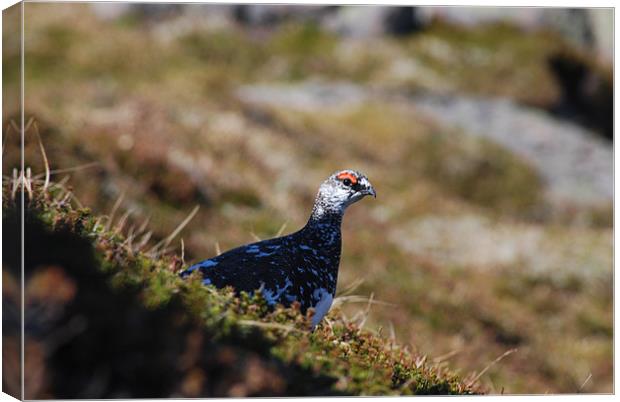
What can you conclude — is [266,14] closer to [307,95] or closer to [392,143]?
[307,95]

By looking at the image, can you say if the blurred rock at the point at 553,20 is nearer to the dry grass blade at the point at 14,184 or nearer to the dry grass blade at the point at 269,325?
the dry grass blade at the point at 14,184

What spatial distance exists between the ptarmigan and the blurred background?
4.34 ft

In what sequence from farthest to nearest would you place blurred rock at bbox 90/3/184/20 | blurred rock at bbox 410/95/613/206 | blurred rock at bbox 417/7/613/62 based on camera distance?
blurred rock at bbox 90/3/184/20 < blurred rock at bbox 417/7/613/62 < blurred rock at bbox 410/95/613/206

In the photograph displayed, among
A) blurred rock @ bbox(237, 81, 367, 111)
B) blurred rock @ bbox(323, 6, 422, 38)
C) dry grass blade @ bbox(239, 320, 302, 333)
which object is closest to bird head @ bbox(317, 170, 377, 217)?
dry grass blade @ bbox(239, 320, 302, 333)

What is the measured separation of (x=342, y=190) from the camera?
281 inches

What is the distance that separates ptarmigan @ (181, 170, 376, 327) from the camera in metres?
6.26

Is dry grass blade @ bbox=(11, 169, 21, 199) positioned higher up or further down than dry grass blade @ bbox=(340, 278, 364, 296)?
higher up

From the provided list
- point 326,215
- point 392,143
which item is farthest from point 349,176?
point 392,143

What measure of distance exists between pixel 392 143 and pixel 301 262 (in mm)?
21944

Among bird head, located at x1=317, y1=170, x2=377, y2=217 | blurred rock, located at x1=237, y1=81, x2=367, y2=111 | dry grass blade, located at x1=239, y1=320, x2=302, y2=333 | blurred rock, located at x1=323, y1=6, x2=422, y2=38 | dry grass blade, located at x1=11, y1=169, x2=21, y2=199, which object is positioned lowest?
blurred rock, located at x1=237, y1=81, x2=367, y2=111

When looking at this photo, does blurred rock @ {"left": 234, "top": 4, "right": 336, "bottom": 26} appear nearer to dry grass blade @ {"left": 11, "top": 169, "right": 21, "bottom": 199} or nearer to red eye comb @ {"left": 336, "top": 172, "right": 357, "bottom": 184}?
red eye comb @ {"left": 336, "top": 172, "right": 357, "bottom": 184}

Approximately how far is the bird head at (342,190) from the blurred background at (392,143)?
139cm

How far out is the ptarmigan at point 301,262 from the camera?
626cm

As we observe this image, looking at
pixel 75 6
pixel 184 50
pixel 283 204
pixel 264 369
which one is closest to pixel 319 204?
pixel 264 369
